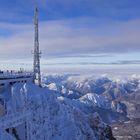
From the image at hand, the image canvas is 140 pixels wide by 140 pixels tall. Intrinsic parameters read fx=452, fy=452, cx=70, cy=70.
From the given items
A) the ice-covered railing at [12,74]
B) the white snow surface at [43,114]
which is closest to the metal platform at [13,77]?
the ice-covered railing at [12,74]

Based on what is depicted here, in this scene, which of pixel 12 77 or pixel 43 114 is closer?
pixel 43 114

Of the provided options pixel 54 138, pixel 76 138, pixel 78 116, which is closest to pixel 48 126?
pixel 54 138

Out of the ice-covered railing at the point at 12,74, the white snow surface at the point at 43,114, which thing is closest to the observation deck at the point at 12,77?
the ice-covered railing at the point at 12,74

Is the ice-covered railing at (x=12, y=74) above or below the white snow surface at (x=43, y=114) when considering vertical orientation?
above

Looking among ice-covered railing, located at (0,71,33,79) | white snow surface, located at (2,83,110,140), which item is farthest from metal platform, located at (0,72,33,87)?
white snow surface, located at (2,83,110,140)

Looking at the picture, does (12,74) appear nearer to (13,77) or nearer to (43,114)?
(13,77)

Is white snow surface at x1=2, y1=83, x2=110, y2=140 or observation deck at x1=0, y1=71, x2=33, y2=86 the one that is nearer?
white snow surface at x1=2, y1=83, x2=110, y2=140

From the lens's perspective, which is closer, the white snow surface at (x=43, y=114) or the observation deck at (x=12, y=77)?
the white snow surface at (x=43, y=114)

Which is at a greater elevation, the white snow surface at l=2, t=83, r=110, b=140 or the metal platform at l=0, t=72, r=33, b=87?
the metal platform at l=0, t=72, r=33, b=87

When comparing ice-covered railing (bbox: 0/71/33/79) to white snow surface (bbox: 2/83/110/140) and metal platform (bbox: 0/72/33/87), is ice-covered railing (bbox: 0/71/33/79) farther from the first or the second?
white snow surface (bbox: 2/83/110/140)

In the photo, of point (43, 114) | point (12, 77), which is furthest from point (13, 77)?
point (43, 114)

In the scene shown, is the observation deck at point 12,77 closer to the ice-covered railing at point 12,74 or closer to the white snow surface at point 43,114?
the ice-covered railing at point 12,74

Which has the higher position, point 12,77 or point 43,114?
point 12,77
